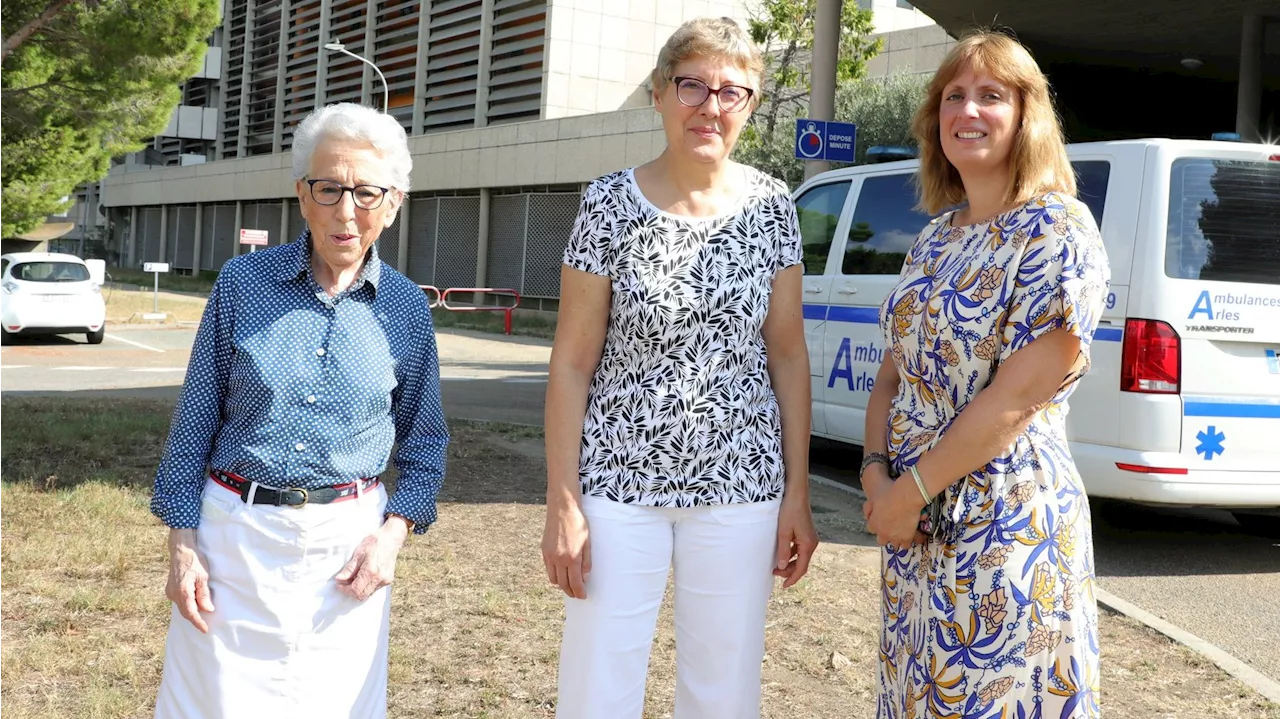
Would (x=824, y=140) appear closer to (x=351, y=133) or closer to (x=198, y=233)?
(x=351, y=133)

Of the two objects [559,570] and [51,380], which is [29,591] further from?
[51,380]

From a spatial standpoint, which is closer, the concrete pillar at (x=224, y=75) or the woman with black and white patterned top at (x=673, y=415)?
the woman with black and white patterned top at (x=673, y=415)

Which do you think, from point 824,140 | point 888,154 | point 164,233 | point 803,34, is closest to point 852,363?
point 888,154

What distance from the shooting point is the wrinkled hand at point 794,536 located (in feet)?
9.13

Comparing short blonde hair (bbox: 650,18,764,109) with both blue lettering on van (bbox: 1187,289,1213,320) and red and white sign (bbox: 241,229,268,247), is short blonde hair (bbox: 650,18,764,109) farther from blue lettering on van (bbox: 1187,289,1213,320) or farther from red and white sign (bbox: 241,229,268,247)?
red and white sign (bbox: 241,229,268,247)

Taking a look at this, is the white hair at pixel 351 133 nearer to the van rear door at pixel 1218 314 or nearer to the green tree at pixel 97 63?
the van rear door at pixel 1218 314

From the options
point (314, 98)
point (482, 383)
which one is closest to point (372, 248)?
point (482, 383)

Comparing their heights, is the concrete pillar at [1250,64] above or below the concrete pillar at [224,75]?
below

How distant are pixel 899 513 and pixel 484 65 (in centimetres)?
3408

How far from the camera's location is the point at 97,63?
11969 millimetres

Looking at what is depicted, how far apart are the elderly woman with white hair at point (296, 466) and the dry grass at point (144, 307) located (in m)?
24.6

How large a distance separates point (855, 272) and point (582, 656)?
18.4 ft

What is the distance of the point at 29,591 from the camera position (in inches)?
210

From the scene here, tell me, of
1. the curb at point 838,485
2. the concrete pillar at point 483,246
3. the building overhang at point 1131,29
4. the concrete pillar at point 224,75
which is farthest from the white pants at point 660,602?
the concrete pillar at point 224,75
